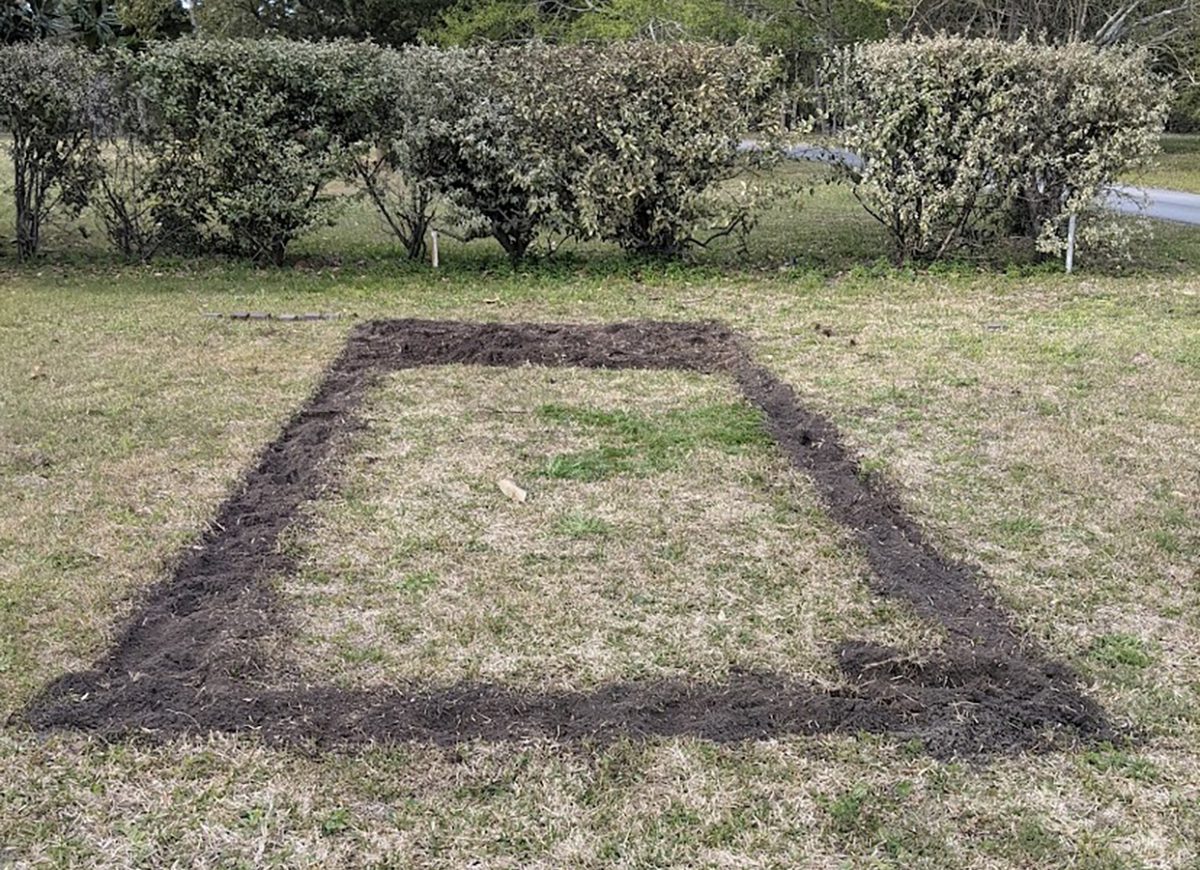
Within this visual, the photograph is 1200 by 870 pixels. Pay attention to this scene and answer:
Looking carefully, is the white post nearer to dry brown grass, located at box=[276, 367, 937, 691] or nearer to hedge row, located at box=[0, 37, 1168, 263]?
hedge row, located at box=[0, 37, 1168, 263]

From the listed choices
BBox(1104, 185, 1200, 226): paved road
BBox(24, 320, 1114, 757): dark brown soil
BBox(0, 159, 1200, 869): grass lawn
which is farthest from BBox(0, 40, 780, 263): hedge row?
BBox(24, 320, 1114, 757): dark brown soil

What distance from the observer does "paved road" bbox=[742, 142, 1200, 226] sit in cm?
925

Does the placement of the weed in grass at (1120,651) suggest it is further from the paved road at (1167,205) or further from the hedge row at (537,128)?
the paved road at (1167,205)

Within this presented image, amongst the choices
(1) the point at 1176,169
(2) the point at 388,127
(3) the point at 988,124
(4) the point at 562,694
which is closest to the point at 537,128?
(2) the point at 388,127

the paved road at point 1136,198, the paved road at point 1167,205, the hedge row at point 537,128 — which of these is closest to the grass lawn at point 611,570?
the hedge row at point 537,128

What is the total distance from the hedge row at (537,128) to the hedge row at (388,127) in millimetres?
16

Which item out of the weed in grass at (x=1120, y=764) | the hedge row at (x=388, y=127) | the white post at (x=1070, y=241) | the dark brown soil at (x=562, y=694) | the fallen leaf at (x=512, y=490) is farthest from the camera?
the white post at (x=1070, y=241)

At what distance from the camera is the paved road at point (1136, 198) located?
9250 millimetres

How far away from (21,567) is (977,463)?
3615 millimetres

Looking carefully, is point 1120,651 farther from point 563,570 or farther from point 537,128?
point 537,128

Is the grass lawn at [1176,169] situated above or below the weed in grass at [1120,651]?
above

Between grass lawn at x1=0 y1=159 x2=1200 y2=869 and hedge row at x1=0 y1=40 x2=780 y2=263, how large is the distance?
183 centimetres

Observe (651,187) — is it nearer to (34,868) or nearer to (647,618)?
(647,618)

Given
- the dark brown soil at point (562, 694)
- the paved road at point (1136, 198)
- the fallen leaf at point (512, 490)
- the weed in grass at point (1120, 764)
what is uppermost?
the paved road at point (1136, 198)
